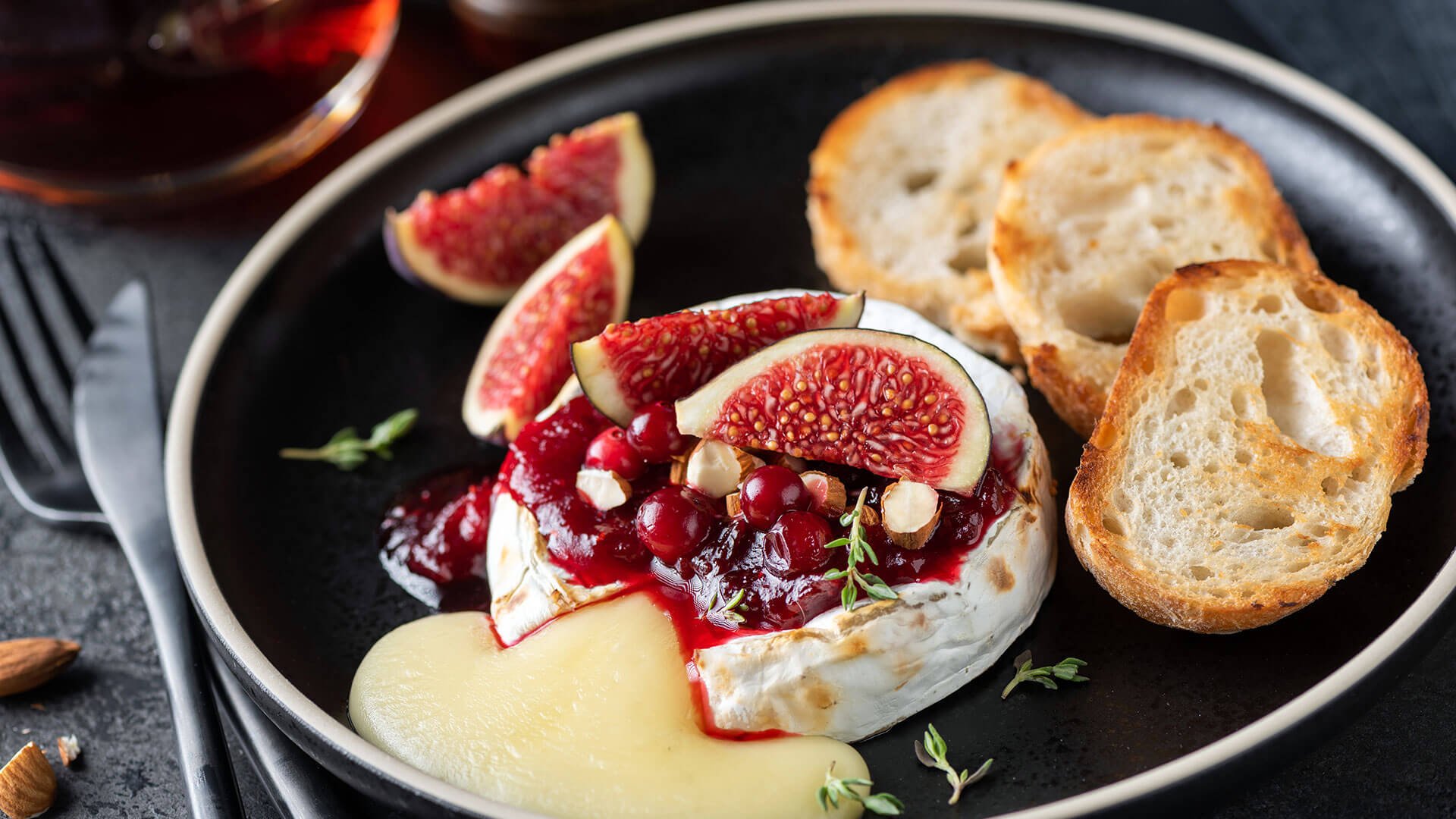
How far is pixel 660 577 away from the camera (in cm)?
252

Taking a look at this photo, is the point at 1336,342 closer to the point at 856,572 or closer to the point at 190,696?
the point at 856,572

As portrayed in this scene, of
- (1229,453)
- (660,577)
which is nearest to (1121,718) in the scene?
(1229,453)

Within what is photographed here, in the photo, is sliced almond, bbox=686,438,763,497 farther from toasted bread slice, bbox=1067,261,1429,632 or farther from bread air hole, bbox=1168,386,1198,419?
bread air hole, bbox=1168,386,1198,419

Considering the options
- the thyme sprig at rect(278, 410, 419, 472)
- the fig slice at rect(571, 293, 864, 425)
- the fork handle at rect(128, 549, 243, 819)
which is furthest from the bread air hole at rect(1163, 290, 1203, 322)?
the fork handle at rect(128, 549, 243, 819)

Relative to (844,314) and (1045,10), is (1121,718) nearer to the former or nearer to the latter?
(844,314)

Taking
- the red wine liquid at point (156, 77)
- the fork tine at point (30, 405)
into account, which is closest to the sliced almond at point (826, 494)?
the fork tine at point (30, 405)

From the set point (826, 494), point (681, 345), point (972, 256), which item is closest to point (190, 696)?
point (681, 345)

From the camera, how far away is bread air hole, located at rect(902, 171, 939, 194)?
3.60m

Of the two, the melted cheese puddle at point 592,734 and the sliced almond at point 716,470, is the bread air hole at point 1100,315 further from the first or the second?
the melted cheese puddle at point 592,734

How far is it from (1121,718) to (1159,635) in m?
0.23

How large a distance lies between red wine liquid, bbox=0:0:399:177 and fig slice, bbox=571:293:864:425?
6.21 feet

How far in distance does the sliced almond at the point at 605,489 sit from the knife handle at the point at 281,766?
2.51ft

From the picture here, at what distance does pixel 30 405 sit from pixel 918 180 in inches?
97.0

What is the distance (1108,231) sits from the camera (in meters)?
3.19
